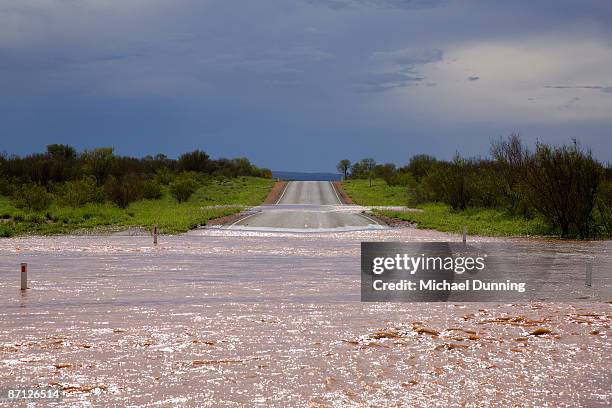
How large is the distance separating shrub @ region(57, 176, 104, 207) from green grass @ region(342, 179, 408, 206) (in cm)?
2491

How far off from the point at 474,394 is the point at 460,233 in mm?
24344

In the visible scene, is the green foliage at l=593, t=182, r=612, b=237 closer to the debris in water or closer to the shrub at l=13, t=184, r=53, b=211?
the debris in water

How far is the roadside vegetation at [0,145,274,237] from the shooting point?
117 ft

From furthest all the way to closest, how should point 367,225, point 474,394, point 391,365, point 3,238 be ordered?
point 367,225, point 3,238, point 391,365, point 474,394

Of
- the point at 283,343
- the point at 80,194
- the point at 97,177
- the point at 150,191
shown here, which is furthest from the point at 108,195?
the point at 283,343

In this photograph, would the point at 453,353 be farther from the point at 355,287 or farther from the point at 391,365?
the point at 355,287

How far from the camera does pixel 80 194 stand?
4497 centimetres

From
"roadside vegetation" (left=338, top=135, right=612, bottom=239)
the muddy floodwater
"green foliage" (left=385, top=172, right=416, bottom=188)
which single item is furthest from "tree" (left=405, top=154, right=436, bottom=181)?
the muddy floodwater

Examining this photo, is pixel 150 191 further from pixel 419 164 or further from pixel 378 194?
pixel 419 164

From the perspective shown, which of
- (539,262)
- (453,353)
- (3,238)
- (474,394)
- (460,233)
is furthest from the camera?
(460,233)

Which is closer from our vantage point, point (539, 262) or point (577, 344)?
point (577, 344)

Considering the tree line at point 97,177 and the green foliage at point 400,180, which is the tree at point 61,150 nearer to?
the tree line at point 97,177

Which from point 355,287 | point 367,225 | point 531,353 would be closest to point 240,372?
point 531,353

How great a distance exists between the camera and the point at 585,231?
3027cm
